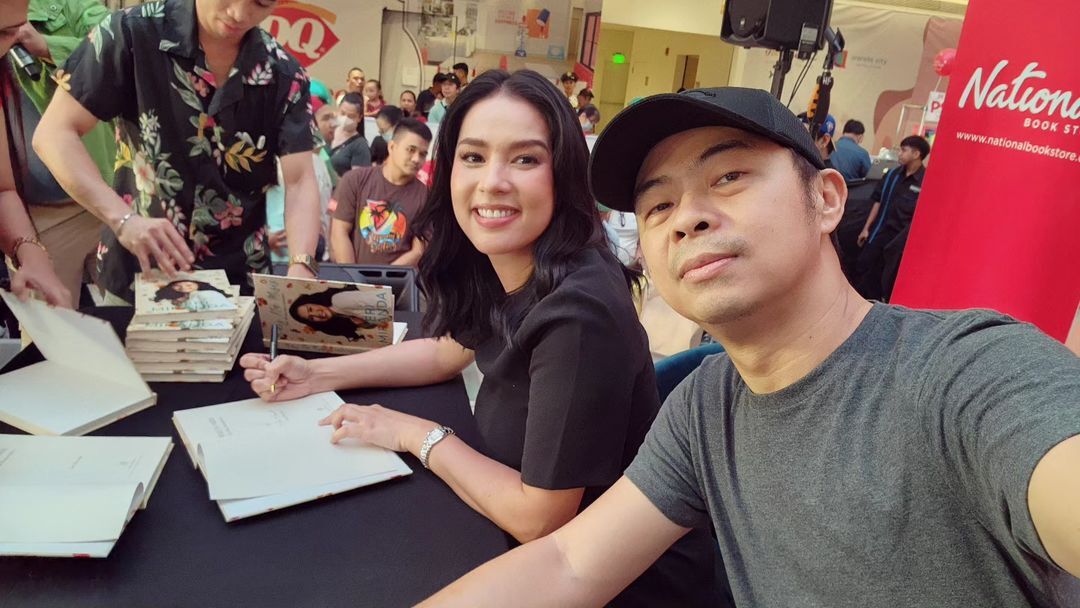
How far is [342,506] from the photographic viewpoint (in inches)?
39.1

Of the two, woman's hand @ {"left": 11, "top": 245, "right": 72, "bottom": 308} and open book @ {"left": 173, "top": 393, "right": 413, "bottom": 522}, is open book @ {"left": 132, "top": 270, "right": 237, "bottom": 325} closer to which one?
woman's hand @ {"left": 11, "top": 245, "right": 72, "bottom": 308}

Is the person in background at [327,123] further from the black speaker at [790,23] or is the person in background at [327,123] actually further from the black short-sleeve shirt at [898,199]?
the black short-sleeve shirt at [898,199]

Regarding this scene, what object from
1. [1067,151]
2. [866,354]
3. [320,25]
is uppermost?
[320,25]

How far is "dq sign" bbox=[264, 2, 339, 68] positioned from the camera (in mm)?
8125

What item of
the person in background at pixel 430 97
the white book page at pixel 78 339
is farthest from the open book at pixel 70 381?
the person in background at pixel 430 97

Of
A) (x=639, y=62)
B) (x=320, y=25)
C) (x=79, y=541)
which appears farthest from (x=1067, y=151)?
(x=639, y=62)

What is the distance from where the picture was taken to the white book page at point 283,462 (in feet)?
3.24

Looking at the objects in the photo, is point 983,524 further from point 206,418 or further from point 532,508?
point 206,418

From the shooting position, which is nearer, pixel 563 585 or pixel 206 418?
pixel 563 585

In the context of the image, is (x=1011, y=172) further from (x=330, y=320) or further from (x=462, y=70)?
(x=462, y=70)

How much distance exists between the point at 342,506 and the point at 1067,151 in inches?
90.7

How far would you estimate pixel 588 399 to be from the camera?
107 cm

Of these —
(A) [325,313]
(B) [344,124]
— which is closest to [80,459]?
(A) [325,313]

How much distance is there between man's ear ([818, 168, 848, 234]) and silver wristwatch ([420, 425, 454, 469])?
713 mm
